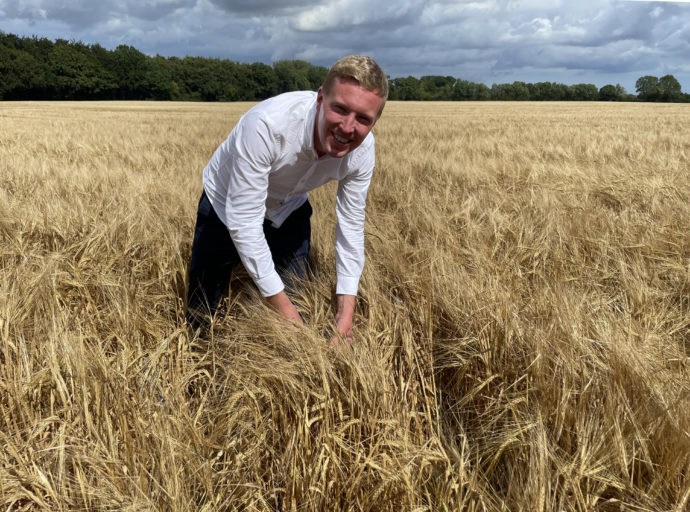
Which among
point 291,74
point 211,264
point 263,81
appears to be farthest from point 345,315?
point 263,81

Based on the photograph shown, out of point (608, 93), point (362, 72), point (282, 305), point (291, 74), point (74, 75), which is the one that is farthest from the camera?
point (608, 93)

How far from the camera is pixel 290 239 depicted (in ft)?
6.73

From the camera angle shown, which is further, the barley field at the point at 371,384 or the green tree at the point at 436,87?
the green tree at the point at 436,87

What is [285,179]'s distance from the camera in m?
1.69

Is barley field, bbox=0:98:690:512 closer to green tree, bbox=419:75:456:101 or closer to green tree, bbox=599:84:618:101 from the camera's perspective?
green tree, bbox=419:75:456:101

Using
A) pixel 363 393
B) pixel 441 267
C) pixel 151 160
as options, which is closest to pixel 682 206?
pixel 441 267

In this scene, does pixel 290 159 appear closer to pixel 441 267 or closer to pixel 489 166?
pixel 441 267

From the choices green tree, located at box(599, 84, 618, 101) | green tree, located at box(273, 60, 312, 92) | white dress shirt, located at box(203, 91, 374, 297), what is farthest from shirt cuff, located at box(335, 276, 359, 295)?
green tree, located at box(599, 84, 618, 101)

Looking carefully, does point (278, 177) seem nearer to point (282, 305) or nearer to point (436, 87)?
point (282, 305)

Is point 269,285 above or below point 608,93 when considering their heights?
below

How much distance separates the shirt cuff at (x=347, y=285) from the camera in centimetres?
153

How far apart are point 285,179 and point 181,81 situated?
214 ft

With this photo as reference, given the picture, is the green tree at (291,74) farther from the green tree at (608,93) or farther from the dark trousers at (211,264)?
the dark trousers at (211,264)

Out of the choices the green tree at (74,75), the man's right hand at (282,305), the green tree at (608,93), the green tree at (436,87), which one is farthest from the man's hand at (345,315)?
the green tree at (608,93)
